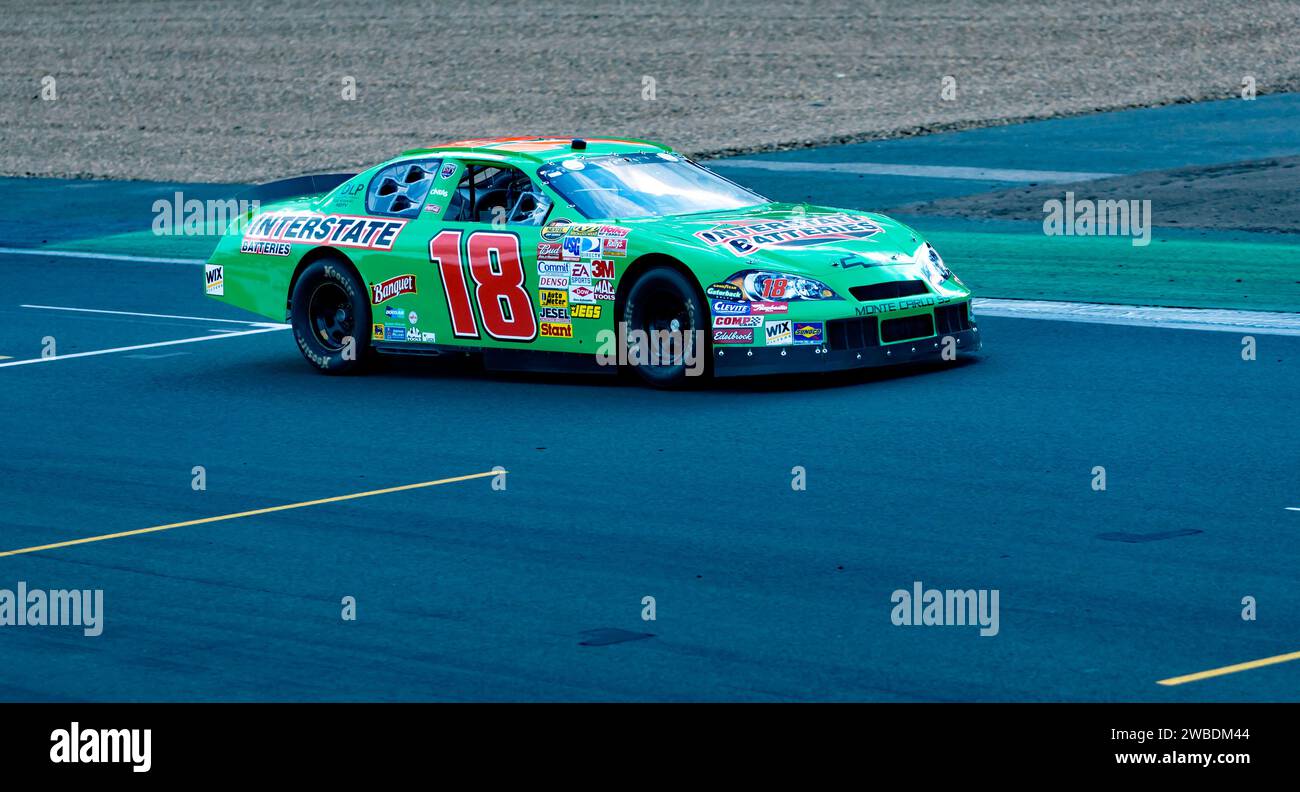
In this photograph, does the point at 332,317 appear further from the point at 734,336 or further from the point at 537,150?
the point at 734,336

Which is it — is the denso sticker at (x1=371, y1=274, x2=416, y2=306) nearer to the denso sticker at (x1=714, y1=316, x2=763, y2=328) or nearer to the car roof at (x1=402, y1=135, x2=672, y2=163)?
the car roof at (x1=402, y1=135, x2=672, y2=163)

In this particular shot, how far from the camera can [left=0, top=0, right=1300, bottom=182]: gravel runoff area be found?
112 feet

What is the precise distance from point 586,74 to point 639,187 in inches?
1058

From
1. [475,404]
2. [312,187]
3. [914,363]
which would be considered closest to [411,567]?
[475,404]

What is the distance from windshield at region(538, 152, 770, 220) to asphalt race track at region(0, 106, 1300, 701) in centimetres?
113

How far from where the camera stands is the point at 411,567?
905 centimetres

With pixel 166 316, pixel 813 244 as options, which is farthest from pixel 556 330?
pixel 166 316

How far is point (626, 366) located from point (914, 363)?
1797 mm

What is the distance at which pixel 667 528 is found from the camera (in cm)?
962

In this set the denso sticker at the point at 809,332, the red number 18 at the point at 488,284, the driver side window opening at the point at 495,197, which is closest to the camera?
the denso sticker at the point at 809,332

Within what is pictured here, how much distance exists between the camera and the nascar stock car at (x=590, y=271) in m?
12.9

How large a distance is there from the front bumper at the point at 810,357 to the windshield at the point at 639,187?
4.09 feet

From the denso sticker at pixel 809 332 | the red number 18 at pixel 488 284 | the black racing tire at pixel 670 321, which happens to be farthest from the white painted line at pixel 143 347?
the denso sticker at pixel 809 332

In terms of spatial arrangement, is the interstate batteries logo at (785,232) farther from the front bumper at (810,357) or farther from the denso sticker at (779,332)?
the front bumper at (810,357)
